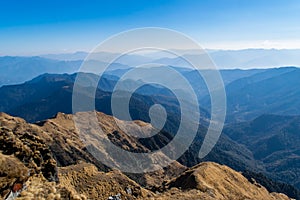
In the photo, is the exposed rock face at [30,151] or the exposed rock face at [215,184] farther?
the exposed rock face at [215,184]

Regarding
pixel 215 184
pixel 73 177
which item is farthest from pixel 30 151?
pixel 215 184

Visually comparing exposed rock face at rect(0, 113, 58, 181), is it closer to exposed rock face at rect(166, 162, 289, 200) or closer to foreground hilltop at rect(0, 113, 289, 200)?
foreground hilltop at rect(0, 113, 289, 200)

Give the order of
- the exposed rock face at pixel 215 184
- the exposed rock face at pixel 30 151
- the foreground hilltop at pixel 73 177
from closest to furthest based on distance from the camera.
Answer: the foreground hilltop at pixel 73 177 < the exposed rock face at pixel 30 151 < the exposed rock face at pixel 215 184

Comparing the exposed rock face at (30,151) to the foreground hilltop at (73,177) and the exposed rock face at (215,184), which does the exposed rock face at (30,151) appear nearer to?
the foreground hilltop at (73,177)

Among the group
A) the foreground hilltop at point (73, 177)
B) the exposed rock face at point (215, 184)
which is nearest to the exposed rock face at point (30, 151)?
the foreground hilltop at point (73, 177)

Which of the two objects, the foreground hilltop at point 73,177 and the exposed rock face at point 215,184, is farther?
the exposed rock face at point 215,184

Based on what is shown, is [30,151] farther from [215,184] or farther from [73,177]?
[215,184]

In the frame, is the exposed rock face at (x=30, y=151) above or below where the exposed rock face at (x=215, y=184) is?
above

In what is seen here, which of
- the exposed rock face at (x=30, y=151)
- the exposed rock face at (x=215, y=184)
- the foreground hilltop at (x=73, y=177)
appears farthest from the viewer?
the exposed rock face at (x=215, y=184)

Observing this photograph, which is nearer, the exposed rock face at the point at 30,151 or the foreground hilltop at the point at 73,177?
the foreground hilltop at the point at 73,177
